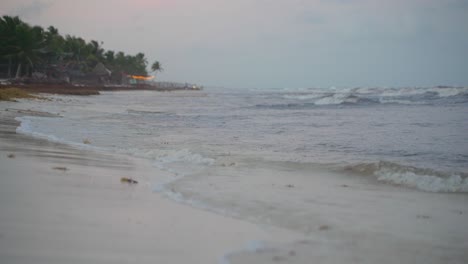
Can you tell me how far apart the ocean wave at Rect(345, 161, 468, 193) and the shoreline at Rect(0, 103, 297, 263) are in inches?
128

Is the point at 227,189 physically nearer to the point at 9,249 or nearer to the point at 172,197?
the point at 172,197

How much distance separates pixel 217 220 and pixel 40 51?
165 feet

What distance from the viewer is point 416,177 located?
602 cm

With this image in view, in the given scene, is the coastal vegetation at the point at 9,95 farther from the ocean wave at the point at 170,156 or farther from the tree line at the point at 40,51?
the tree line at the point at 40,51

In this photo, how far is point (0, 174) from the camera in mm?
4578

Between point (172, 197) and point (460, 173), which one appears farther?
point (460, 173)

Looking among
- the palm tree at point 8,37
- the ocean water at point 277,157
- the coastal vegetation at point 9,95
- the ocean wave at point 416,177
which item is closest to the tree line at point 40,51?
the palm tree at point 8,37

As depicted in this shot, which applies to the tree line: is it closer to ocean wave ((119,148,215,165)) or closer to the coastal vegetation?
the coastal vegetation

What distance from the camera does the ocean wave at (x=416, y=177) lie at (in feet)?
18.8

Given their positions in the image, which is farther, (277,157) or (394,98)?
(394,98)

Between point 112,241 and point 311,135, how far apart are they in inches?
Answer: 387

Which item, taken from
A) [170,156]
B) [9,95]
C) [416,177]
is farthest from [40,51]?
[416,177]

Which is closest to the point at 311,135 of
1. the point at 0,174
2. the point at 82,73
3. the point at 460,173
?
the point at 460,173

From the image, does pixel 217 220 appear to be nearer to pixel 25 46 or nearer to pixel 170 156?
pixel 170 156
